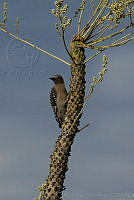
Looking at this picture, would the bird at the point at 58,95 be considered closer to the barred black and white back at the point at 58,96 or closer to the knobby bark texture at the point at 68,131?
the barred black and white back at the point at 58,96

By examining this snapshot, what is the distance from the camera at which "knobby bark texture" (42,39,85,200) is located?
9188mm

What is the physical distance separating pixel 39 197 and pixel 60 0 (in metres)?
4.31

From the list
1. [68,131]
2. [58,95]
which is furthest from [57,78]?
[68,131]

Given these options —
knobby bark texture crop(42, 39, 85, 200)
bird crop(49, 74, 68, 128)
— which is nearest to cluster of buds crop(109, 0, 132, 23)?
knobby bark texture crop(42, 39, 85, 200)

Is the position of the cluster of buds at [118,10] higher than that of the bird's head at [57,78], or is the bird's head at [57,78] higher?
the cluster of buds at [118,10]

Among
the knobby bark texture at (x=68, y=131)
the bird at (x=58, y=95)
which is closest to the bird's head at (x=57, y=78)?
the bird at (x=58, y=95)

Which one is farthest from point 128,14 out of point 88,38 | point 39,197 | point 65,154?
point 39,197

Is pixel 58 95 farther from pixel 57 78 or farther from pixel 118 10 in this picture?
pixel 118 10

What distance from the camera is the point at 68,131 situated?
9.41 metres

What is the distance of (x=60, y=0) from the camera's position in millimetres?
9414

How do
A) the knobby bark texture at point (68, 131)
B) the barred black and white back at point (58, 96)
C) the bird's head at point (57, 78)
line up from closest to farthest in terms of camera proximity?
the knobby bark texture at point (68, 131), the barred black and white back at point (58, 96), the bird's head at point (57, 78)

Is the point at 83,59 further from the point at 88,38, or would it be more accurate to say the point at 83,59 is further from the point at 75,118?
the point at 75,118

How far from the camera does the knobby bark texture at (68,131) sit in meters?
9.19

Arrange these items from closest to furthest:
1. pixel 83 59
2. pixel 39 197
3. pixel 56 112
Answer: pixel 39 197, pixel 83 59, pixel 56 112
